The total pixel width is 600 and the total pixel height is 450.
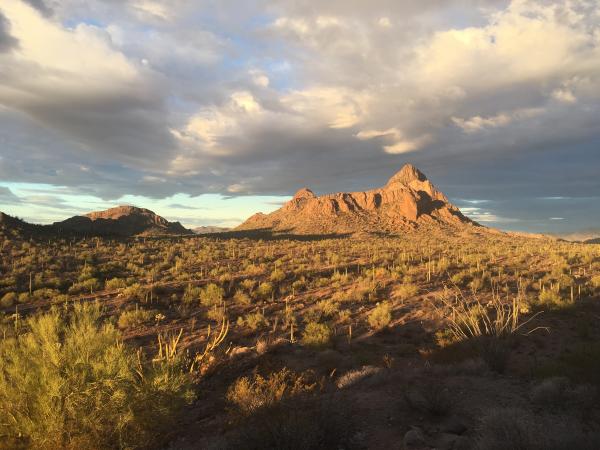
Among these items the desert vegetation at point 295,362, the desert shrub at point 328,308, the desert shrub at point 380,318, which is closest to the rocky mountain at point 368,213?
the desert vegetation at point 295,362

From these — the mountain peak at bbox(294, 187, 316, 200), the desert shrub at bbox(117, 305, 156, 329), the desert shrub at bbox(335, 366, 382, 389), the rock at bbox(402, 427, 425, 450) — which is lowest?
the desert shrub at bbox(117, 305, 156, 329)

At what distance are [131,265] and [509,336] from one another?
25.7 meters

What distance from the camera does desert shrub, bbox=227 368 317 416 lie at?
7773 millimetres

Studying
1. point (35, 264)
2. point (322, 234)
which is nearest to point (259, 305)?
point (35, 264)

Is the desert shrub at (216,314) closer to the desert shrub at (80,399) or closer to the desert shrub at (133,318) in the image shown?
the desert shrub at (133,318)

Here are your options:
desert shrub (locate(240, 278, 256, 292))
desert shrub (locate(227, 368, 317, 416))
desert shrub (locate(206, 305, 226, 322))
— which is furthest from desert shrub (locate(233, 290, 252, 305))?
desert shrub (locate(227, 368, 317, 416))

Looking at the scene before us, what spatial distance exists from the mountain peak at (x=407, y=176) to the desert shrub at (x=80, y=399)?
10451cm

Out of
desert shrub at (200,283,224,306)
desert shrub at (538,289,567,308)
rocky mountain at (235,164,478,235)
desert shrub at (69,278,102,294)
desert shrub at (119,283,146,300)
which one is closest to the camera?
desert shrub at (538,289,567,308)

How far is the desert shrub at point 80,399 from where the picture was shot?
596 cm

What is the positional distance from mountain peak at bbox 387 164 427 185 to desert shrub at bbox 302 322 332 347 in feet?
316

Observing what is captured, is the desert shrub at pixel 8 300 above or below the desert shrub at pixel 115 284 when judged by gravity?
below

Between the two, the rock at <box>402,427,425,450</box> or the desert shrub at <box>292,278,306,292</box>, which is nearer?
the rock at <box>402,427,425,450</box>

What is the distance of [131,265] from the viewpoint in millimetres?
28859

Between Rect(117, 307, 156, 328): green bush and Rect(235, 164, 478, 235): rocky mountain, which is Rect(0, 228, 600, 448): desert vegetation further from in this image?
Rect(235, 164, 478, 235): rocky mountain
